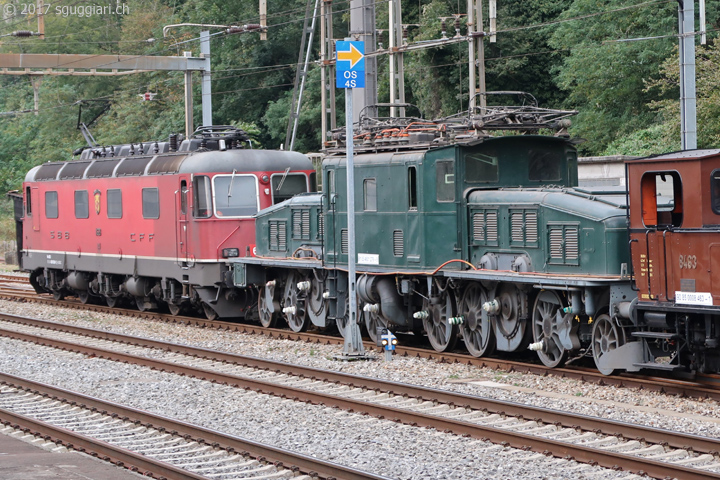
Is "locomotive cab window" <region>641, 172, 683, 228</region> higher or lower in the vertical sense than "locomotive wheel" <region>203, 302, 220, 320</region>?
higher

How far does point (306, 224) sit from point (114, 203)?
288 inches

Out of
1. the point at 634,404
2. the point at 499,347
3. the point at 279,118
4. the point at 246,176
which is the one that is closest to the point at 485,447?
the point at 634,404

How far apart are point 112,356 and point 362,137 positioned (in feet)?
19.1

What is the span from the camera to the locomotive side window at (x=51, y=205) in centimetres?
2952

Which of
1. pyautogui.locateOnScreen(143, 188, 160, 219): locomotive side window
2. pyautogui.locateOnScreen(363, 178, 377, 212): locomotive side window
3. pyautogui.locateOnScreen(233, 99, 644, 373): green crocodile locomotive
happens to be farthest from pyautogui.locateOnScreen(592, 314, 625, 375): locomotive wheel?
pyautogui.locateOnScreen(143, 188, 160, 219): locomotive side window

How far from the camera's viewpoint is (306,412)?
12508 mm

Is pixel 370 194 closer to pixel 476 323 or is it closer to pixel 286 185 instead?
pixel 476 323

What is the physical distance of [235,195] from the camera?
23.2 metres

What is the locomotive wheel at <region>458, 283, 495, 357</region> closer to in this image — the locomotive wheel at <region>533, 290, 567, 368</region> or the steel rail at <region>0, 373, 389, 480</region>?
the locomotive wheel at <region>533, 290, 567, 368</region>

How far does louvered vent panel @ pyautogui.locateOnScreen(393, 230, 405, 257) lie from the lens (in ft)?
57.1

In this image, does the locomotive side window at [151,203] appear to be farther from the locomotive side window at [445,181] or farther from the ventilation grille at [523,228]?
the ventilation grille at [523,228]

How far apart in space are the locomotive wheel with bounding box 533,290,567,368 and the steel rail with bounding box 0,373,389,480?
228 inches

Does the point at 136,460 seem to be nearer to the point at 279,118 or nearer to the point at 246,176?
the point at 246,176

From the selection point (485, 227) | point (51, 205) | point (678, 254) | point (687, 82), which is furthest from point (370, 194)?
point (51, 205)
